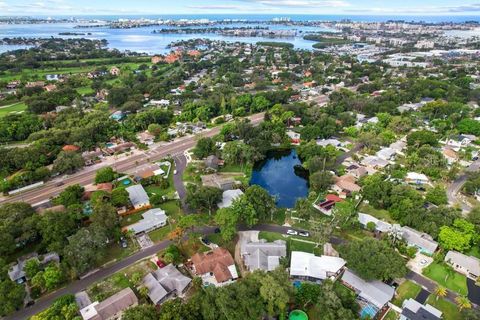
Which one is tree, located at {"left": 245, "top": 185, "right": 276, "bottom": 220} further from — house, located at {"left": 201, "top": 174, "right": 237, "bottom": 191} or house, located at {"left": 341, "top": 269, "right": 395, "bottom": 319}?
house, located at {"left": 341, "top": 269, "right": 395, "bottom": 319}

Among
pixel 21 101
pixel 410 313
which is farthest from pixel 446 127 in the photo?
pixel 21 101

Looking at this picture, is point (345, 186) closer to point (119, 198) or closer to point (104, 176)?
point (119, 198)

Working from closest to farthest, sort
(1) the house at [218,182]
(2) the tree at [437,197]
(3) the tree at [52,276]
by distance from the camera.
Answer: (3) the tree at [52,276] < (2) the tree at [437,197] < (1) the house at [218,182]

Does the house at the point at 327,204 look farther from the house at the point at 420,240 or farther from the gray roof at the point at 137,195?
the gray roof at the point at 137,195

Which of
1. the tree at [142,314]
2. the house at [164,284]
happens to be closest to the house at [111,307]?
the house at [164,284]

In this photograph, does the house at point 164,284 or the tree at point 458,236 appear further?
the tree at point 458,236

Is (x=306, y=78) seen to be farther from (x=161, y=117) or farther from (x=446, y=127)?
(x=161, y=117)
